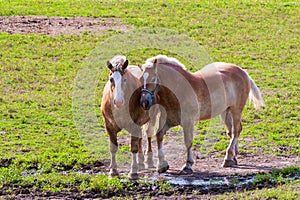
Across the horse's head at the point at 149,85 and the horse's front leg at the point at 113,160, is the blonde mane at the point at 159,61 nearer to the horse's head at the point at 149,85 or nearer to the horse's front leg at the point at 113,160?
the horse's head at the point at 149,85

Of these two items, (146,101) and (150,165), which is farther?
(150,165)

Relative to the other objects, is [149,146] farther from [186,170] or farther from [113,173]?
[113,173]

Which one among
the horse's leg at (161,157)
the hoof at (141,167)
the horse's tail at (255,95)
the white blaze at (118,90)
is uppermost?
the white blaze at (118,90)

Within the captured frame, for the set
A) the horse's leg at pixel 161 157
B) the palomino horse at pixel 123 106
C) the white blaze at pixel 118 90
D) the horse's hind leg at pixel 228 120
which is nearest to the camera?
the white blaze at pixel 118 90

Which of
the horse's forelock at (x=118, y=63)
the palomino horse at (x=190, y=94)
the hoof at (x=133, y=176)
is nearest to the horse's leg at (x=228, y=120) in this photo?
the palomino horse at (x=190, y=94)

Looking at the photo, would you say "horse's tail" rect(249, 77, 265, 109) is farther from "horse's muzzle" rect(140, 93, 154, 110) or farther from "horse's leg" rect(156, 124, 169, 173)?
"horse's muzzle" rect(140, 93, 154, 110)

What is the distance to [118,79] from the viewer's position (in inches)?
506

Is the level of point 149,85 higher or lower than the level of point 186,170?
higher

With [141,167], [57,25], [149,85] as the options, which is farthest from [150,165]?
[57,25]

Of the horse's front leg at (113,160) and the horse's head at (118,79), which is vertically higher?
the horse's head at (118,79)

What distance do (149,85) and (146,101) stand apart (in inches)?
18.3

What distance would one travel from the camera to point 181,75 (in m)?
14.0

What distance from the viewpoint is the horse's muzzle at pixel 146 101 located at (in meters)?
12.9

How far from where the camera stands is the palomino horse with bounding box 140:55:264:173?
1358cm
